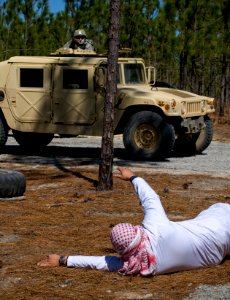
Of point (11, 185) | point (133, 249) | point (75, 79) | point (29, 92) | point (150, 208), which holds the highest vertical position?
point (75, 79)

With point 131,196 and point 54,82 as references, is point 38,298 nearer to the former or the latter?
point 131,196

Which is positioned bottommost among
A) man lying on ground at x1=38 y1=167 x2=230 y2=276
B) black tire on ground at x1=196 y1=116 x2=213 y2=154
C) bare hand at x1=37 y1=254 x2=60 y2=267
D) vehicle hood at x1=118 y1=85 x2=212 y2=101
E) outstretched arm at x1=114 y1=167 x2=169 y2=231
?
black tire on ground at x1=196 y1=116 x2=213 y2=154

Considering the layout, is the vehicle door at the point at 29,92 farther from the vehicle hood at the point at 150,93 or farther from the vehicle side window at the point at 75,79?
the vehicle hood at the point at 150,93

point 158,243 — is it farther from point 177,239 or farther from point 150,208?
point 150,208

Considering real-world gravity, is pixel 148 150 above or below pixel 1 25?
below

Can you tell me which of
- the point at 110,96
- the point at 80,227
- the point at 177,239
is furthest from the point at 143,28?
the point at 177,239

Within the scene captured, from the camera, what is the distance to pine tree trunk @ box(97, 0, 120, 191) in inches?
386

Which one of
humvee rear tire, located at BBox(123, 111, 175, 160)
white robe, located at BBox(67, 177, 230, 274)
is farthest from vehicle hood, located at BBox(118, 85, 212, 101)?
white robe, located at BBox(67, 177, 230, 274)

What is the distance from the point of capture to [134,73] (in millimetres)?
14594

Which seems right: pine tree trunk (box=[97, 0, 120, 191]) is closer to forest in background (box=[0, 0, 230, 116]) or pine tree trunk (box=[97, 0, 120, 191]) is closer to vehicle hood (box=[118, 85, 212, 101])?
vehicle hood (box=[118, 85, 212, 101])

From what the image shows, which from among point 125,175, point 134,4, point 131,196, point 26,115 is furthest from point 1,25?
point 125,175

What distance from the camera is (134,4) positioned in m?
30.3

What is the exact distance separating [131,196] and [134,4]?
70.7 ft

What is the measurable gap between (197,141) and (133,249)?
10307 millimetres
